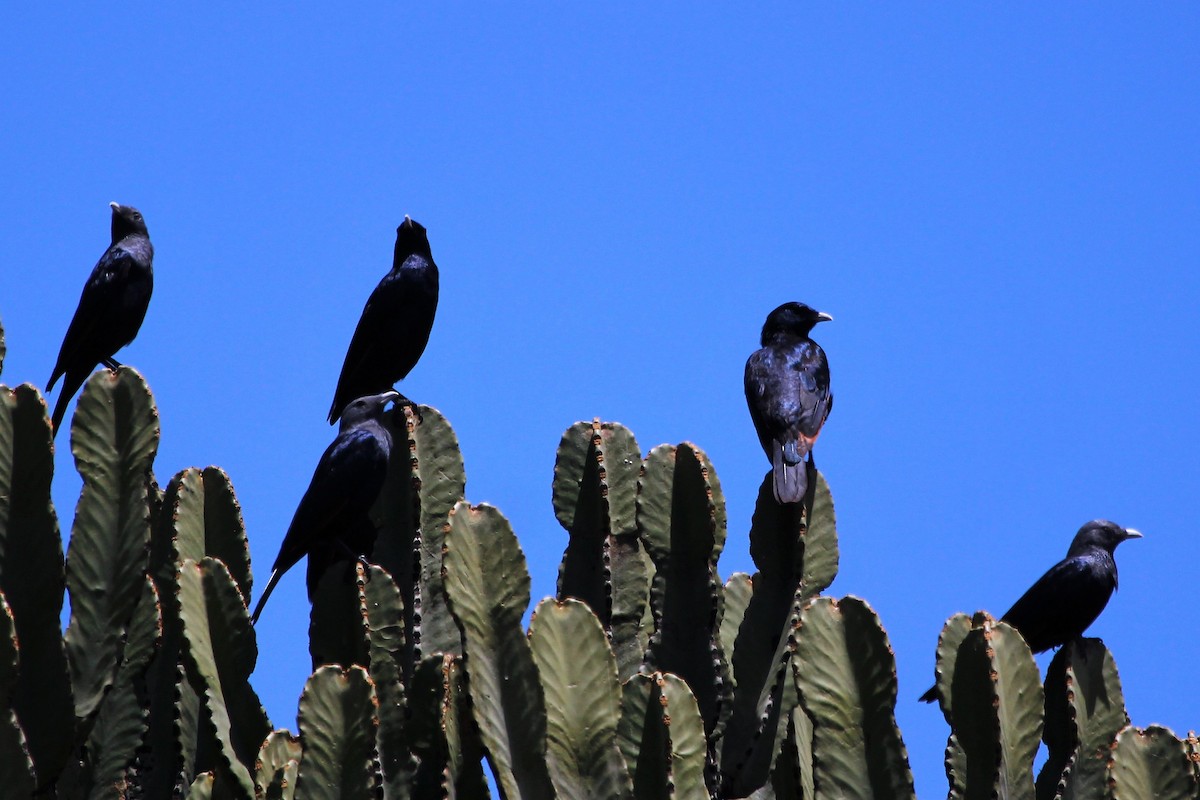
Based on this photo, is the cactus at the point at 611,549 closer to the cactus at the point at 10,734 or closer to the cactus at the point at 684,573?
the cactus at the point at 684,573

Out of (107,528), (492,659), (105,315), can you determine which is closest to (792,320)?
(492,659)

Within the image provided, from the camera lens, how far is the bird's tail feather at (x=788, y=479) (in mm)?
5535

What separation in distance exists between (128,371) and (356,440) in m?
0.93

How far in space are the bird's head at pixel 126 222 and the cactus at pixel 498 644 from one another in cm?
411

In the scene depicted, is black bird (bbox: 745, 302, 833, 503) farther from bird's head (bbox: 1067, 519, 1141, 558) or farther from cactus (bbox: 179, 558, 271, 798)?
cactus (bbox: 179, 558, 271, 798)

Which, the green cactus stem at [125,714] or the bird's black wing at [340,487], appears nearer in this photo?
the green cactus stem at [125,714]

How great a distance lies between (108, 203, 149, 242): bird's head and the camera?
8.11 meters

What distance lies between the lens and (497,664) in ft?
15.3

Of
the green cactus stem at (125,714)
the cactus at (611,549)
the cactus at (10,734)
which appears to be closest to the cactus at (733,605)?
the cactus at (611,549)

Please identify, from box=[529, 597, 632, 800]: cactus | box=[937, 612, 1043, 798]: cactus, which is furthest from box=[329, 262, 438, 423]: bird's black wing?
box=[937, 612, 1043, 798]: cactus

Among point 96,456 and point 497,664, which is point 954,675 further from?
point 96,456

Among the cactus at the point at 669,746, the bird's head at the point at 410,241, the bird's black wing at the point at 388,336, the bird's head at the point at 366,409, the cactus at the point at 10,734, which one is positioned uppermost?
the bird's head at the point at 410,241

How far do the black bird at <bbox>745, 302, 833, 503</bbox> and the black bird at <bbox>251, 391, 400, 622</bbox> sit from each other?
1521 millimetres

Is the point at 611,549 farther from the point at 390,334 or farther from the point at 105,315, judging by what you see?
the point at 105,315
